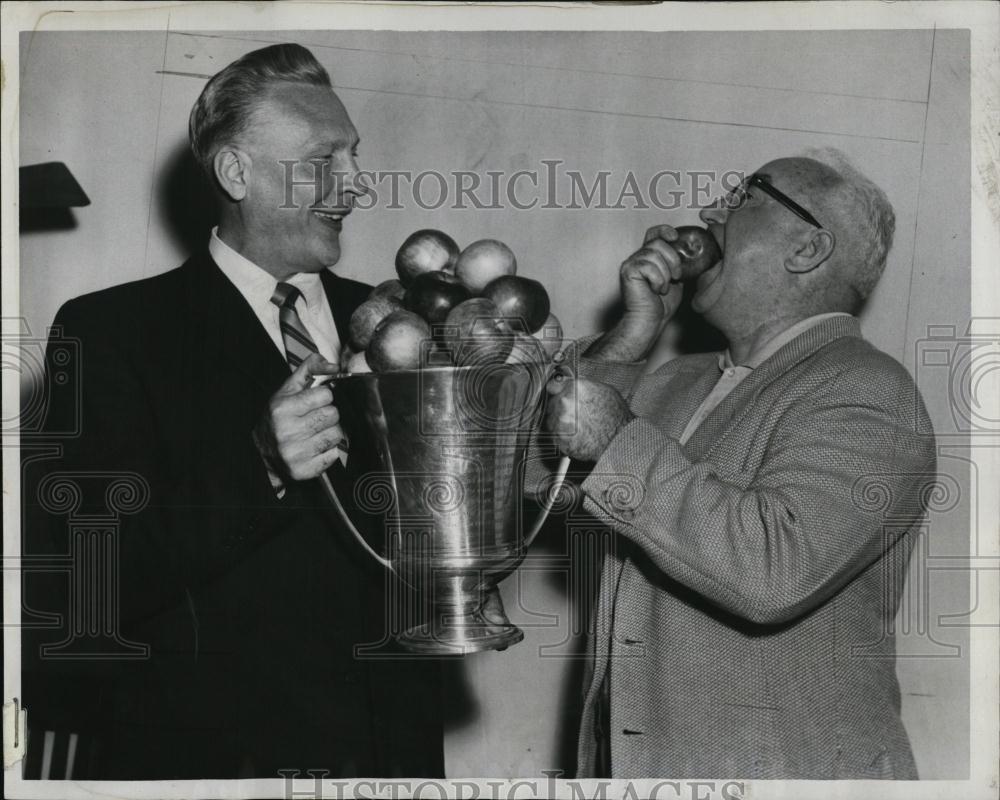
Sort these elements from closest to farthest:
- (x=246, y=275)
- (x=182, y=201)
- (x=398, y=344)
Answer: (x=398, y=344) → (x=246, y=275) → (x=182, y=201)

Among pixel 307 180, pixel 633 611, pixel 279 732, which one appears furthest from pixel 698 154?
pixel 279 732

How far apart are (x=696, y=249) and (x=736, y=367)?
211 millimetres

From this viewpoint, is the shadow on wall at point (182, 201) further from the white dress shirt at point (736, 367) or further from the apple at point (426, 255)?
the white dress shirt at point (736, 367)

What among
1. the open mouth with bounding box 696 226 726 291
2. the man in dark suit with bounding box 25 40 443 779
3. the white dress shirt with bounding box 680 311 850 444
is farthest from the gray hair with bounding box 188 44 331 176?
the white dress shirt with bounding box 680 311 850 444

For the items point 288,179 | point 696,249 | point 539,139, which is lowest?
point 696,249

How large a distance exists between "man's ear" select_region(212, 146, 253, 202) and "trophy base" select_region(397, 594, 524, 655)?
0.81 metres

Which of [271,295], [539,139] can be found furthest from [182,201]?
[539,139]

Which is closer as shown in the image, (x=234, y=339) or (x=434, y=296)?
(x=434, y=296)

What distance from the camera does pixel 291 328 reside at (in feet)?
6.84

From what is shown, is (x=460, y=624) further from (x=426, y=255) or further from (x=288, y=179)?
(x=288, y=179)

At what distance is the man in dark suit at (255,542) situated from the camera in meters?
2.04

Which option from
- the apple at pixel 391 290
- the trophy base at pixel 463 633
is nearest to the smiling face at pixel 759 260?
the apple at pixel 391 290

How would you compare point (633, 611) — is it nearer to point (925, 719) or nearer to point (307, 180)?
point (925, 719)

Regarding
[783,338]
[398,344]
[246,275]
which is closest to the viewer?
[398,344]
